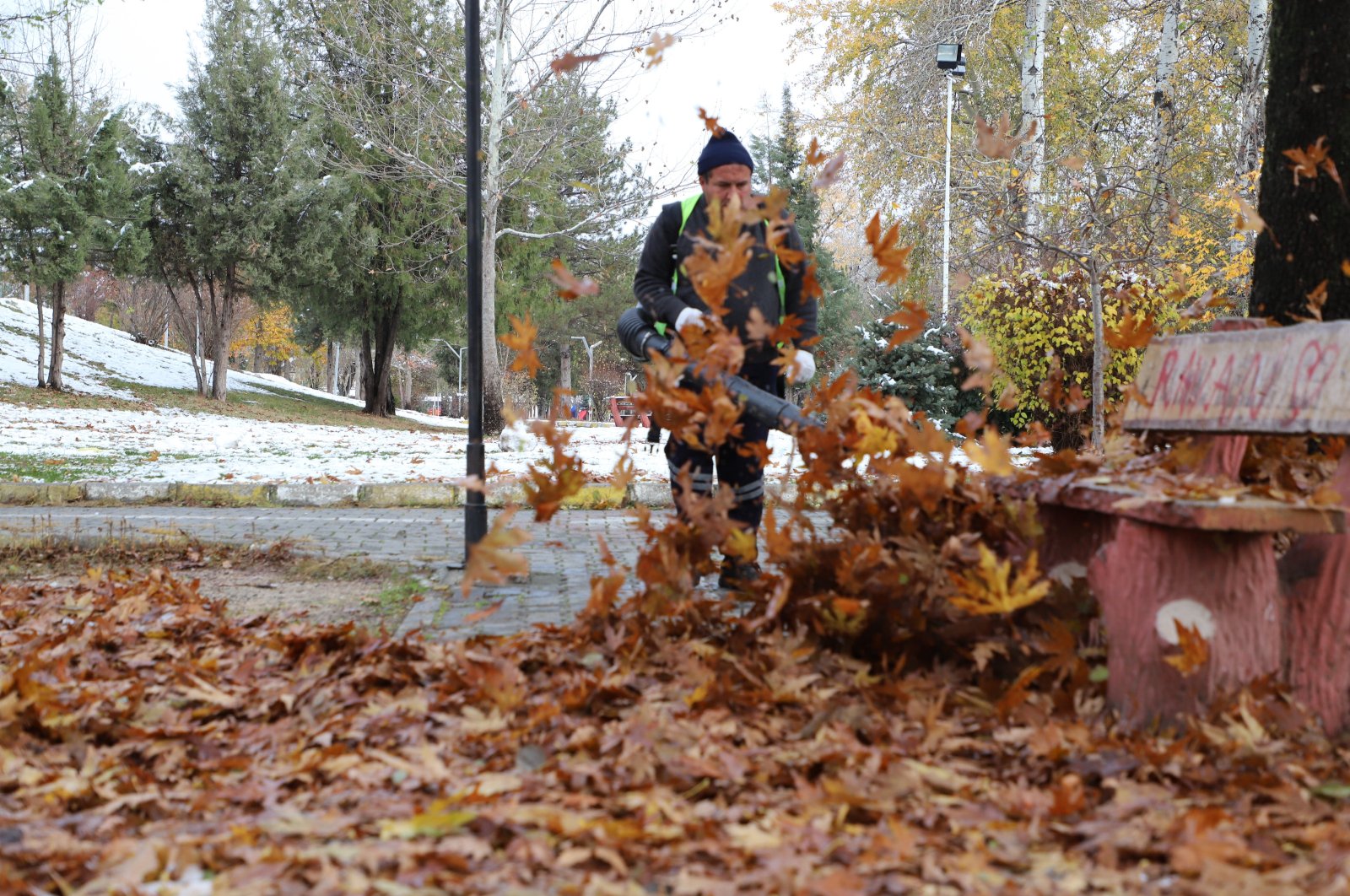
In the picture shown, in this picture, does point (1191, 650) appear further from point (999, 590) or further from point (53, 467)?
point (53, 467)

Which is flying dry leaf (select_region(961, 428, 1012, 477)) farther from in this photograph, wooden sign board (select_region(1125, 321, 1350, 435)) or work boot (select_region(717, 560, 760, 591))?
work boot (select_region(717, 560, 760, 591))

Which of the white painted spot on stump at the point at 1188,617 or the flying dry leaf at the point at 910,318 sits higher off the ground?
the flying dry leaf at the point at 910,318

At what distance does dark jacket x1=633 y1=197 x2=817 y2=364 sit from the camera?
4.61 m

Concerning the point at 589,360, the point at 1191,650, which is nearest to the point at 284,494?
the point at 1191,650

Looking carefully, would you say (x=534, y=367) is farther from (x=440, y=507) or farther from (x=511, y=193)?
(x=511, y=193)

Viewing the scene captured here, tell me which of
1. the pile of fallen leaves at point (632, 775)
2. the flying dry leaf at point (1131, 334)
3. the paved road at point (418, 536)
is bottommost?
the pile of fallen leaves at point (632, 775)

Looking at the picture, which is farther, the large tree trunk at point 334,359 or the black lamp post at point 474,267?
the large tree trunk at point 334,359

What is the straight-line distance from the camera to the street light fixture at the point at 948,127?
20.7 m

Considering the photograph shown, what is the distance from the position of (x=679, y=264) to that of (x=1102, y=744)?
2.63m

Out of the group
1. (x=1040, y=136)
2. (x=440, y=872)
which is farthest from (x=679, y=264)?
(x=1040, y=136)

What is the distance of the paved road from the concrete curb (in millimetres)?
215

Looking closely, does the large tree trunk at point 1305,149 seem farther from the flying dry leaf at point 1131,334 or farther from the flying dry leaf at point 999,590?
the flying dry leaf at point 999,590

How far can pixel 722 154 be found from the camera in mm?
4480

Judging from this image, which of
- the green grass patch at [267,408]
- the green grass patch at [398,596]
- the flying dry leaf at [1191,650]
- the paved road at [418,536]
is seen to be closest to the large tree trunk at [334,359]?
the green grass patch at [267,408]
